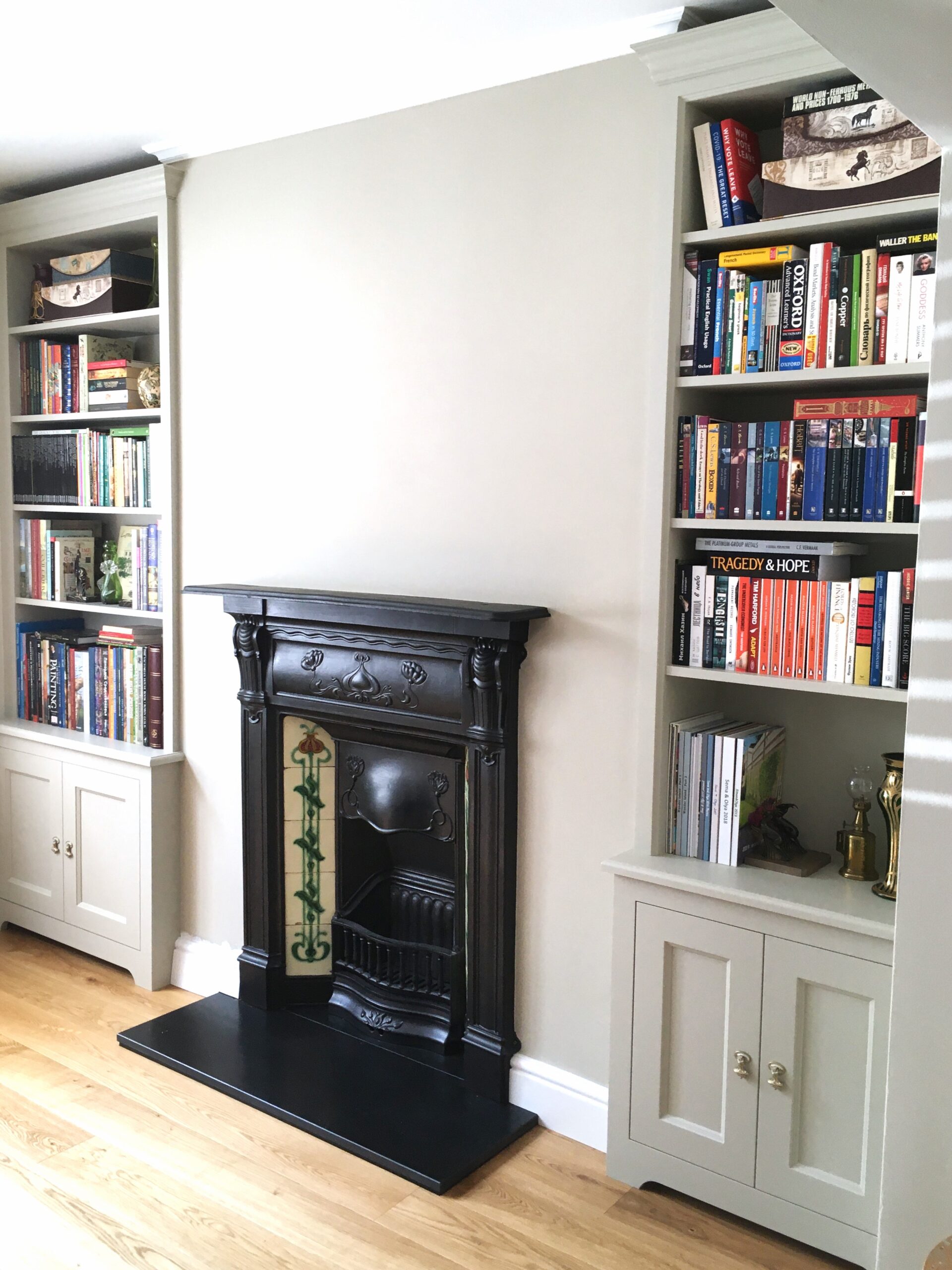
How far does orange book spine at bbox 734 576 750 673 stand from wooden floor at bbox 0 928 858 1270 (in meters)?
1.16

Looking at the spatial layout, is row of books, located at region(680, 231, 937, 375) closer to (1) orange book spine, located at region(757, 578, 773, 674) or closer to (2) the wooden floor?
(1) orange book spine, located at region(757, 578, 773, 674)

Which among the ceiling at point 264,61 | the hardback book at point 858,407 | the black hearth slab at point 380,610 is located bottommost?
the black hearth slab at point 380,610

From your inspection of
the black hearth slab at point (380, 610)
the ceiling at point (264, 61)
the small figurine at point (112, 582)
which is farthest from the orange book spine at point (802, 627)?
the small figurine at point (112, 582)

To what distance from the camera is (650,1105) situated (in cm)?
236

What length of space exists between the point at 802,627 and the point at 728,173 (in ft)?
3.05

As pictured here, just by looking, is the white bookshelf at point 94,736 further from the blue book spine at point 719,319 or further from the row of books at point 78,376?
the blue book spine at point 719,319

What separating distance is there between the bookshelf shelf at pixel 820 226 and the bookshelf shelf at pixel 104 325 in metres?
1.77

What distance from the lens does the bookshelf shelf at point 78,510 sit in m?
3.42

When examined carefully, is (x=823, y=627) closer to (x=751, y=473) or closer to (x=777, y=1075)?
(x=751, y=473)

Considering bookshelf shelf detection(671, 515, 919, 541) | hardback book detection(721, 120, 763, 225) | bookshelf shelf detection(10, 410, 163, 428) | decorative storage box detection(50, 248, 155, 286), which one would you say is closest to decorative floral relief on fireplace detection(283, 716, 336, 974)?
bookshelf shelf detection(10, 410, 163, 428)

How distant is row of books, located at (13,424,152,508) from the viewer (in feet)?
11.4

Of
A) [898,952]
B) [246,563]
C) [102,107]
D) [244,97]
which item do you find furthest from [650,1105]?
[102,107]

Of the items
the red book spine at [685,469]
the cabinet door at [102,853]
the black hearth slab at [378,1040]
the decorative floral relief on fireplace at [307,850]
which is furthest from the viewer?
the cabinet door at [102,853]

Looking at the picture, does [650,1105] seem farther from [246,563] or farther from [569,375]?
[246,563]
